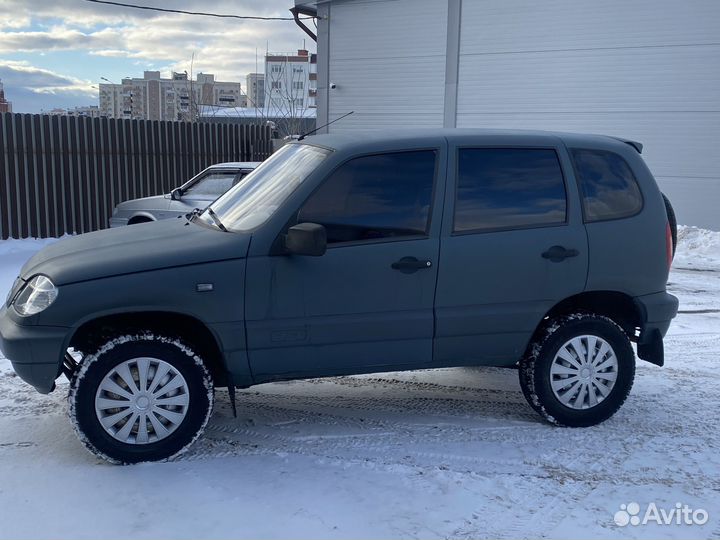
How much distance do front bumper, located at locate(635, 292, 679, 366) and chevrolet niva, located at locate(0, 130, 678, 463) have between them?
14mm

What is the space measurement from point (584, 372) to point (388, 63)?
53.9ft

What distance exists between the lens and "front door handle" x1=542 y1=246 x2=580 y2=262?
185 inches

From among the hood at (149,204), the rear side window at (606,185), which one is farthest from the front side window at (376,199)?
the hood at (149,204)

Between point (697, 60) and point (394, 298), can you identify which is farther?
point (697, 60)

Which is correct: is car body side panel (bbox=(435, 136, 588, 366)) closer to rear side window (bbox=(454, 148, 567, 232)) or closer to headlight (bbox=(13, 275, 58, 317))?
rear side window (bbox=(454, 148, 567, 232))

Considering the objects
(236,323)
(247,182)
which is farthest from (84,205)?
(236,323)

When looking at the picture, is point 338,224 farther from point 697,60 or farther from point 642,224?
point 697,60

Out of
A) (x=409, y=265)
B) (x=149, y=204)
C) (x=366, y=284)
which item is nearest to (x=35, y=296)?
(x=366, y=284)

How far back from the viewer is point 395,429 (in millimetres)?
4863

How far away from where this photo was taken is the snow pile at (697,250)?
12.4 m

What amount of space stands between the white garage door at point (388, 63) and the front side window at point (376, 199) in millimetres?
15054

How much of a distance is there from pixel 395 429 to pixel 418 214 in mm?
1458

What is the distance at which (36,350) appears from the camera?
4027 mm

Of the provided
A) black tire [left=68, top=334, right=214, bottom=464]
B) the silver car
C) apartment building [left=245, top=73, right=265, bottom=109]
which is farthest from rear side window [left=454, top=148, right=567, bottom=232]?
apartment building [left=245, top=73, right=265, bottom=109]
